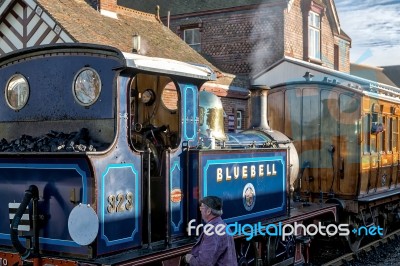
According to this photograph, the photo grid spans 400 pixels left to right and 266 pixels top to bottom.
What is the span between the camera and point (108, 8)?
1759cm

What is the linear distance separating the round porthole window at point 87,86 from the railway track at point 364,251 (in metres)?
5.28

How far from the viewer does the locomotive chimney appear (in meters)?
9.48

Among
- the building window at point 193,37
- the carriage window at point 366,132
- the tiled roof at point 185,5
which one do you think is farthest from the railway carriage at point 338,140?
the building window at point 193,37

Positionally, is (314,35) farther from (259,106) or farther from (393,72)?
(393,72)

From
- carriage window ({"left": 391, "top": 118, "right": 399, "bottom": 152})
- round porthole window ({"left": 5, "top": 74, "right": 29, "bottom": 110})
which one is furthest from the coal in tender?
carriage window ({"left": 391, "top": 118, "right": 399, "bottom": 152})

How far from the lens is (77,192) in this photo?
5.14 m

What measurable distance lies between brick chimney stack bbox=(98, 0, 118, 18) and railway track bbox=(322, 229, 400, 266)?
10505 millimetres

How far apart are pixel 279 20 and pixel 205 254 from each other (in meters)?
17.5

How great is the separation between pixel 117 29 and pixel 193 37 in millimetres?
7093

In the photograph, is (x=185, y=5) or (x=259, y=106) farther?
(x=185, y=5)

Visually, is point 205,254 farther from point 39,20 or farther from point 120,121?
point 39,20

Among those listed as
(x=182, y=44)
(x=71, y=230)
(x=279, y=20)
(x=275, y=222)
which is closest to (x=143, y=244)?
(x=71, y=230)

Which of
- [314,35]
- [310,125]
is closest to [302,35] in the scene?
[314,35]

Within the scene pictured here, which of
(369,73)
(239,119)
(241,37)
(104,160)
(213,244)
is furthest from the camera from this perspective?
(369,73)
